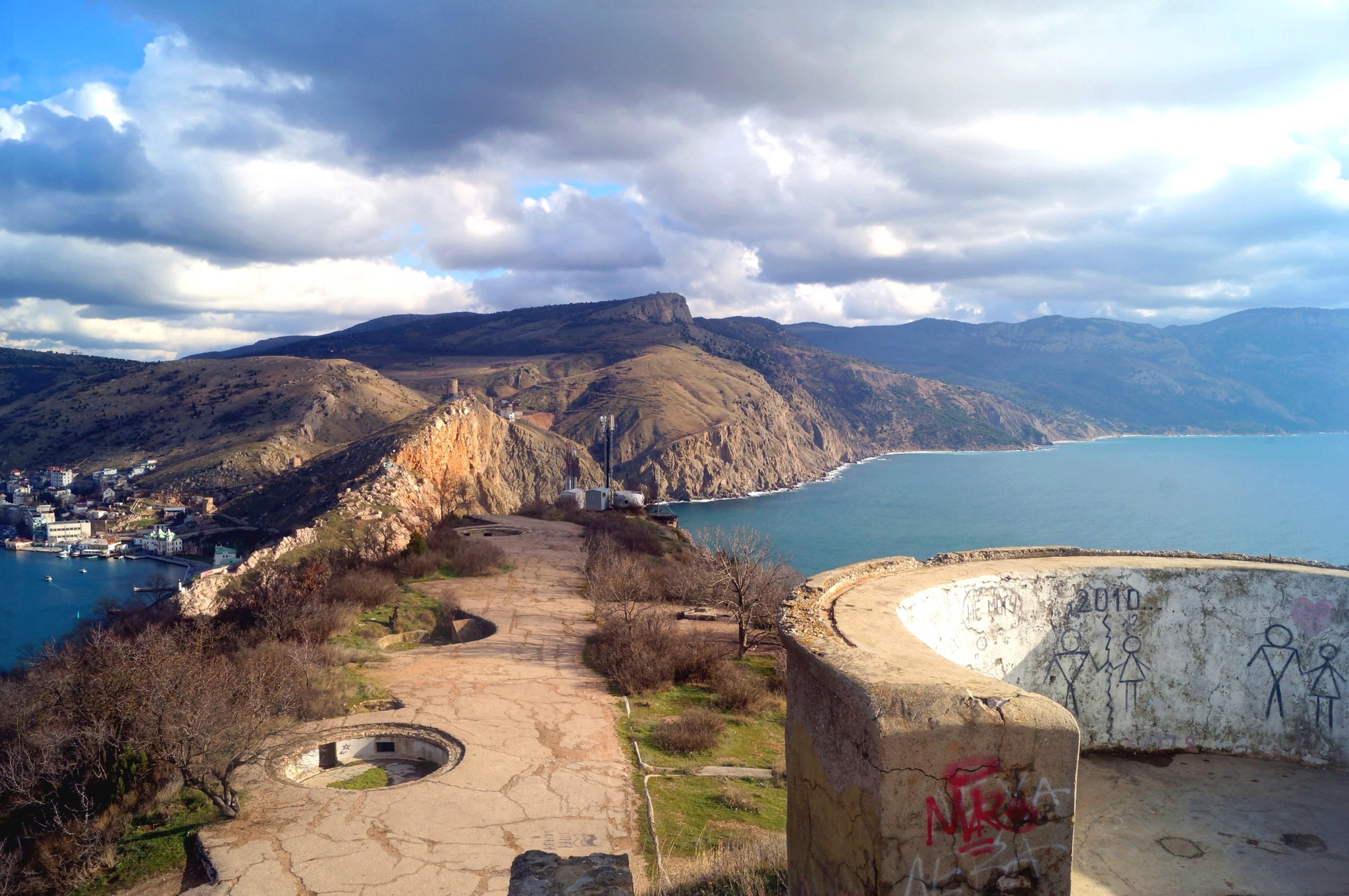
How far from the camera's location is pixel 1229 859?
7.09 meters

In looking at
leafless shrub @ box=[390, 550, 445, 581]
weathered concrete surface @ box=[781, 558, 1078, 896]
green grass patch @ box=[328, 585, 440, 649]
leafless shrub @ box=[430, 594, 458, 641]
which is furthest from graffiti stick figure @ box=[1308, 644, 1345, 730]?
leafless shrub @ box=[390, 550, 445, 581]

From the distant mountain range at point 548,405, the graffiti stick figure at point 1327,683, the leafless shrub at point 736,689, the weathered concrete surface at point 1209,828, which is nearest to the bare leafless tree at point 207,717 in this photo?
the leafless shrub at point 736,689

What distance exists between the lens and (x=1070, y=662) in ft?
29.0

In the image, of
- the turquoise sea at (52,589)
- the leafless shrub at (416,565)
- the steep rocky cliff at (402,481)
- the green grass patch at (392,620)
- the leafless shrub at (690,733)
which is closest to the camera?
the leafless shrub at (690,733)

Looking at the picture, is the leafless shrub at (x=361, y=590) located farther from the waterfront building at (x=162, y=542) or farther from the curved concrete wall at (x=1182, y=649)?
the waterfront building at (x=162, y=542)

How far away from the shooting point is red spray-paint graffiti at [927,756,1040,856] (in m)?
4.23

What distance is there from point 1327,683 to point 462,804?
10.1 m

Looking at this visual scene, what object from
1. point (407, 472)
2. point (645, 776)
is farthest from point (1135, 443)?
point (645, 776)

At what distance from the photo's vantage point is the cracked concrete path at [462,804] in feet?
24.3

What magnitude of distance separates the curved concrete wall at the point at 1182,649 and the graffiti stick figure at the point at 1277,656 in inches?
0.5

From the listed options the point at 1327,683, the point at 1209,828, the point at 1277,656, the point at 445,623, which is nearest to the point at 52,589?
the point at 445,623

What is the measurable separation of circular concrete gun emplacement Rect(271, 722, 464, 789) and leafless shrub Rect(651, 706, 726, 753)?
9.33 ft

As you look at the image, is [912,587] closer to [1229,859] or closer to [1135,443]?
[1229,859]

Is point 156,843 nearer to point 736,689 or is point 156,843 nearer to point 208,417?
point 736,689
